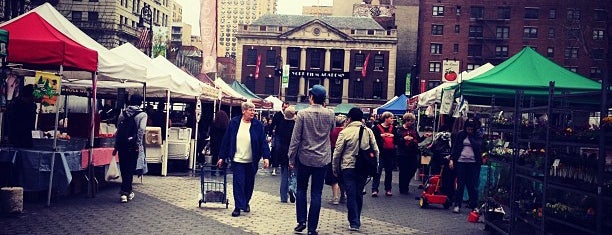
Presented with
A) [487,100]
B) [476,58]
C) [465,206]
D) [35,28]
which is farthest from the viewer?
[476,58]

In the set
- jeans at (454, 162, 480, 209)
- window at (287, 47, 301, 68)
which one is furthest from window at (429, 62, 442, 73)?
jeans at (454, 162, 480, 209)

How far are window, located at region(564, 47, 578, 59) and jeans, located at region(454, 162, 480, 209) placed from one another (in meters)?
69.3

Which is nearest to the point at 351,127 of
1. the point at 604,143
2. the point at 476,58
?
the point at 604,143

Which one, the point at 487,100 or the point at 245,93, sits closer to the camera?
the point at 487,100

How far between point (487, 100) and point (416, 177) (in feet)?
16.0

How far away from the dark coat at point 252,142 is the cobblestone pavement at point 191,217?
3.11ft

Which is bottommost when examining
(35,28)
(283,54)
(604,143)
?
(604,143)

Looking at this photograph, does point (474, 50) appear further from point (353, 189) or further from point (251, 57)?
point (353, 189)

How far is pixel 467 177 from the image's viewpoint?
40.9 ft

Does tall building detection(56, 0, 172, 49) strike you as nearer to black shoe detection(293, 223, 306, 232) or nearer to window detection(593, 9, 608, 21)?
window detection(593, 9, 608, 21)

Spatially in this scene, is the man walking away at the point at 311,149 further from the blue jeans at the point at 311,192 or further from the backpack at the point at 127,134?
the backpack at the point at 127,134

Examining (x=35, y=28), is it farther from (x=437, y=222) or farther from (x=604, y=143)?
(x=604, y=143)

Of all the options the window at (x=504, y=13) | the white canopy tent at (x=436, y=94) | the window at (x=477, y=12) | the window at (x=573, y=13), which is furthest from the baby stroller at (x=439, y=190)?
the window at (x=573, y=13)

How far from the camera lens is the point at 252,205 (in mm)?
11867
